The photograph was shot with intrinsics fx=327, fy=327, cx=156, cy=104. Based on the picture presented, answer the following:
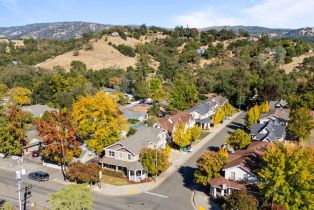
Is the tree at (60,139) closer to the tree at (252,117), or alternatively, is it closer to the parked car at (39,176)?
the parked car at (39,176)

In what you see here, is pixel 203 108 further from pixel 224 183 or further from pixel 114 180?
pixel 224 183

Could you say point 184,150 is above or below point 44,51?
below

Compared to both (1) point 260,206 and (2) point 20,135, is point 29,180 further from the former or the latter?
(1) point 260,206

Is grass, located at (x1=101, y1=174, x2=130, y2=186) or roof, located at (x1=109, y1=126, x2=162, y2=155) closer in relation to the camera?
grass, located at (x1=101, y1=174, x2=130, y2=186)

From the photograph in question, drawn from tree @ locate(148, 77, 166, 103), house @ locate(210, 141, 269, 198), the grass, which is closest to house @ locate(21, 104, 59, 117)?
tree @ locate(148, 77, 166, 103)

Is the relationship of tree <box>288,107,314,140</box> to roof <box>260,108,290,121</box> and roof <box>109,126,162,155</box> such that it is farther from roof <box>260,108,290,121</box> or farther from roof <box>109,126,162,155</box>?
roof <box>109,126,162,155</box>

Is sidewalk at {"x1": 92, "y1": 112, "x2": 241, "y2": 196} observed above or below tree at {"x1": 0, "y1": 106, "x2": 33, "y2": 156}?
below

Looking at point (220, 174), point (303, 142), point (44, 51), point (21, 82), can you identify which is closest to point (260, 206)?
point (220, 174)
